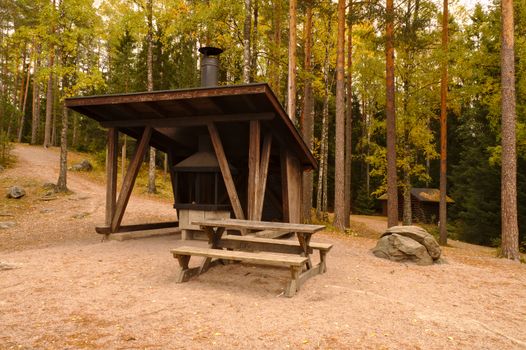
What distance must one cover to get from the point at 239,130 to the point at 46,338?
7.51 metres

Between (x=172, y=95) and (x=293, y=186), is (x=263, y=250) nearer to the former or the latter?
(x=172, y=95)

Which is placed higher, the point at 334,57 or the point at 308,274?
the point at 334,57

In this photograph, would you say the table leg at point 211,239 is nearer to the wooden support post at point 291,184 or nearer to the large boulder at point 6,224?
the wooden support post at point 291,184

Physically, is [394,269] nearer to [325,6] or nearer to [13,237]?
[13,237]

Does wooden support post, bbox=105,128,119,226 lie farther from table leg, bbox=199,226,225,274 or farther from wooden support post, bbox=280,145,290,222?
wooden support post, bbox=280,145,290,222

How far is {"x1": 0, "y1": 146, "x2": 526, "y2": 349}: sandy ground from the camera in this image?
11.0 ft

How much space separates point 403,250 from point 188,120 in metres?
5.87

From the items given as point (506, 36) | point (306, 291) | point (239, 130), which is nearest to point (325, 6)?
point (506, 36)

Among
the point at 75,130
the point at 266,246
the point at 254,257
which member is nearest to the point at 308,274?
the point at 266,246

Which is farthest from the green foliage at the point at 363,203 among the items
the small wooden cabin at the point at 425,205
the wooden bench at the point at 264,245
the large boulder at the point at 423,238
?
the wooden bench at the point at 264,245

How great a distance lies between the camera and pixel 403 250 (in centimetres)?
796

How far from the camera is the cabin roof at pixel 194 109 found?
711 cm

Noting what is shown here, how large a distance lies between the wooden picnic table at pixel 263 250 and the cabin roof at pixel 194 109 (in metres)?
2.75

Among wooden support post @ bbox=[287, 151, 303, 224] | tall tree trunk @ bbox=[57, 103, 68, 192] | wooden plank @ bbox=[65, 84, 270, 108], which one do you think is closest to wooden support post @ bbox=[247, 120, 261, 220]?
wooden plank @ bbox=[65, 84, 270, 108]
